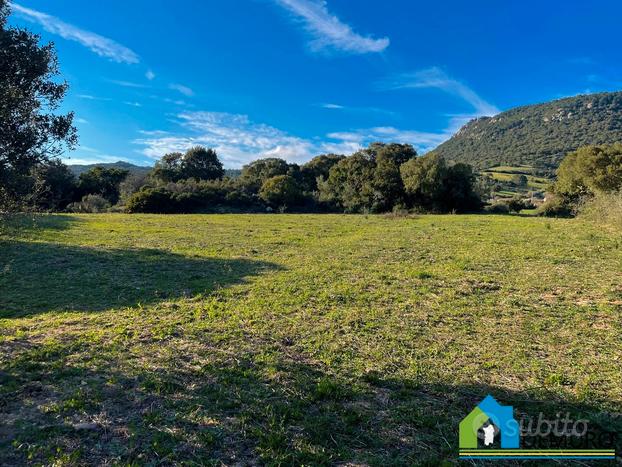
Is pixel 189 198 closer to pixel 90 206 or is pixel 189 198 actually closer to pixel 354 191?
pixel 90 206

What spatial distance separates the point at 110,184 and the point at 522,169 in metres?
96.3

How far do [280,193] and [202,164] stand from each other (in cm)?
3261

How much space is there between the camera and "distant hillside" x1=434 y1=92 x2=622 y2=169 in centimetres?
10319

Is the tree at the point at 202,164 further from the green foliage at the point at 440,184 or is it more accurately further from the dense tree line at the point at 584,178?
the dense tree line at the point at 584,178

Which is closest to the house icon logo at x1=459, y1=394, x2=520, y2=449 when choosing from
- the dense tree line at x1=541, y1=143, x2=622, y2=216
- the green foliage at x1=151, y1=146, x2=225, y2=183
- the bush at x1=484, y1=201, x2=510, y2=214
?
the dense tree line at x1=541, y1=143, x2=622, y2=216

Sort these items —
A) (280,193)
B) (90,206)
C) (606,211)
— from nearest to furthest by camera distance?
1. (606,211)
2. (90,206)
3. (280,193)

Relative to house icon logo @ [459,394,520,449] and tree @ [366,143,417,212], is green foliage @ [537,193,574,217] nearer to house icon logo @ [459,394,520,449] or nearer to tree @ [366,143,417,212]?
tree @ [366,143,417,212]

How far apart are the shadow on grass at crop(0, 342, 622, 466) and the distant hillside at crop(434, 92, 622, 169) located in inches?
4356

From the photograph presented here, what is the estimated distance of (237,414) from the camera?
4117 mm

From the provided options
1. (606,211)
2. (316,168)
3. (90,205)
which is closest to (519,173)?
(316,168)

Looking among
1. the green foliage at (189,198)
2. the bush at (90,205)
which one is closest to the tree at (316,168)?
the green foliage at (189,198)

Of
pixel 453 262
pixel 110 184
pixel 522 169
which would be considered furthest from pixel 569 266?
pixel 522 169

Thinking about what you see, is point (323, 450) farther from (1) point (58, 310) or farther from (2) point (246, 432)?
(1) point (58, 310)

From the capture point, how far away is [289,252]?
15.7m
